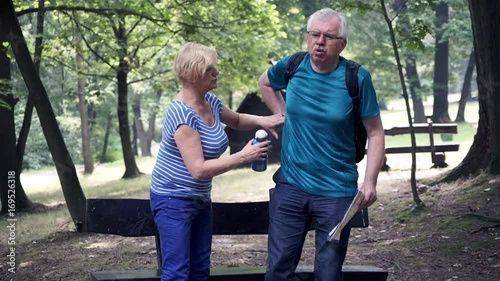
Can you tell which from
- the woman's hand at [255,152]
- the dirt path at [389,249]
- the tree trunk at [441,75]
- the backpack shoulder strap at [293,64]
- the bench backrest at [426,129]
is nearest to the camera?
the woman's hand at [255,152]

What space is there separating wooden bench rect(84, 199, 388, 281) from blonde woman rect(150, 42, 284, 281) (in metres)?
0.96

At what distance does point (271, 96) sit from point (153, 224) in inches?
50.2

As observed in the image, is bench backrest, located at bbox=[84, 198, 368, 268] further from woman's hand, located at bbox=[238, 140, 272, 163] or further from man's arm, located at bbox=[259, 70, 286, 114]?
woman's hand, located at bbox=[238, 140, 272, 163]

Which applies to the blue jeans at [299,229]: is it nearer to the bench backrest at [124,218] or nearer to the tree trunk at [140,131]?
the bench backrest at [124,218]

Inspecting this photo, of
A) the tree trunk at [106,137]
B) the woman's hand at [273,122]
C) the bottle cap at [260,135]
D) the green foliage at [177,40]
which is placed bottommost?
the tree trunk at [106,137]

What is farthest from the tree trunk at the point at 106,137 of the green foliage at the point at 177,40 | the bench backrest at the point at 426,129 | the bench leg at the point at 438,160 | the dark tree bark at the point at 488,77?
the dark tree bark at the point at 488,77

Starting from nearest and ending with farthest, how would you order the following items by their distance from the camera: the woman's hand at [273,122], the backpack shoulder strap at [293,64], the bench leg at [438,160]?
the backpack shoulder strap at [293,64], the woman's hand at [273,122], the bench leg at [438,160]

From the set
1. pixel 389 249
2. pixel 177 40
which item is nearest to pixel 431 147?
pixel 177 40

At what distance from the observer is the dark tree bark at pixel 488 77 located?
33.5 ft

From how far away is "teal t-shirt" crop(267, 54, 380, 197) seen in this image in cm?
421

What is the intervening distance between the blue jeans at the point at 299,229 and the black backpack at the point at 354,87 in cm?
33

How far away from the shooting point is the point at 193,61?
13.5ft

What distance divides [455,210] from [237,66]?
33.6 feet

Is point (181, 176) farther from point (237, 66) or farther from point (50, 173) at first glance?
point (50, 173)
